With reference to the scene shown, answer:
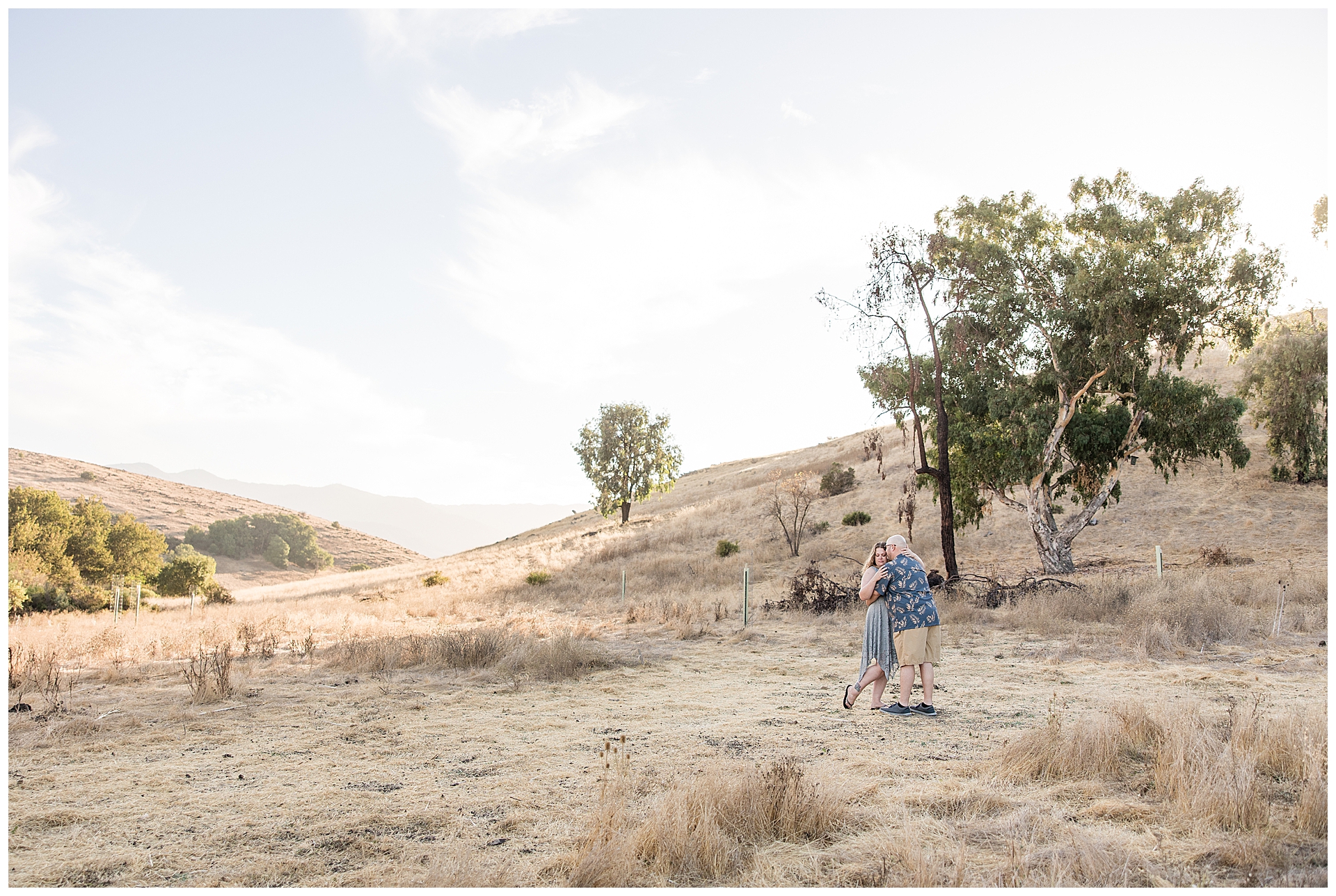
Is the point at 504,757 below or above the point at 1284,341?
below

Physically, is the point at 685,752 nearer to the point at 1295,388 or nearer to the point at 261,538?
the point at 1295,388

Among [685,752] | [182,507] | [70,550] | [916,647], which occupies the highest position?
[182,507]

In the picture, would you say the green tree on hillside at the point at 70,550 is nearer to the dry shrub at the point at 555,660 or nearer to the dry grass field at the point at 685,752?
the dry grass field at the point at 685,752

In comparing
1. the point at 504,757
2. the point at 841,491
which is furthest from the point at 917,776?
the point at 841,491

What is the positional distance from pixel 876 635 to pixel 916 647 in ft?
1.59

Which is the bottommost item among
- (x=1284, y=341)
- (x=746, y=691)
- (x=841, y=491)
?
(x=746, y=691)

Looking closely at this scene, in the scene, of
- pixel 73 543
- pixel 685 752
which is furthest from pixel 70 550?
pixel 685 752

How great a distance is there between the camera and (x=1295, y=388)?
24609 mm

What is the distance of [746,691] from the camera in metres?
9.39

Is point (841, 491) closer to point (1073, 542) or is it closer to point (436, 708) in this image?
point (1073, 542)

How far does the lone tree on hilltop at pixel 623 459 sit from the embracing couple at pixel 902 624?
4198 centimetres

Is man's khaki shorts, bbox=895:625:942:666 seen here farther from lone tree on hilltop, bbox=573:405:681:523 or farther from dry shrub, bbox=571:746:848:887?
lone tree on hilltop, bbox=573:405:681:523

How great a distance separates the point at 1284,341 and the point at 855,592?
1907 cm

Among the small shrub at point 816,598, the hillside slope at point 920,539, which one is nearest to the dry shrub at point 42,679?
the small shrub at point 816,598
